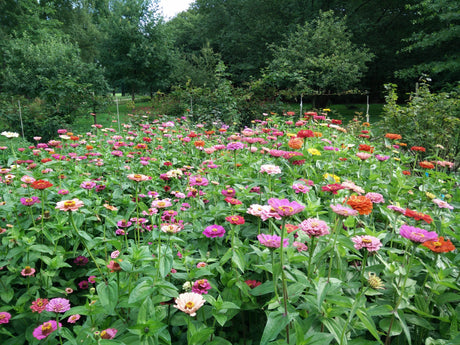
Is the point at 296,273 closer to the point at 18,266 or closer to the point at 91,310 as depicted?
the point at 91,310

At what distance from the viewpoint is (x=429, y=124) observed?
4.64 metres

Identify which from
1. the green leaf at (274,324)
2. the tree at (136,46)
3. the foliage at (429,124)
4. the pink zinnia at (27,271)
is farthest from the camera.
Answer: the tree at (136,46)

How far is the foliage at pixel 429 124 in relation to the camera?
4.46 meters

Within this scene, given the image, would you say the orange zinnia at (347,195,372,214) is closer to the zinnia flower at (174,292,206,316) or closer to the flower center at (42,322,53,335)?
the zinnia flower at (174,292,206,316)

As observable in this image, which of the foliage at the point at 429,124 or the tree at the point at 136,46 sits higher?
the tree at the point at 136,46

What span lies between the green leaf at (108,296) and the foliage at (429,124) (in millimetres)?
4771

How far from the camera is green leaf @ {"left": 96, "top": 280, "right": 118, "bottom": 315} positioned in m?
1.03

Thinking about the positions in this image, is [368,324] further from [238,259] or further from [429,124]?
[429,124]

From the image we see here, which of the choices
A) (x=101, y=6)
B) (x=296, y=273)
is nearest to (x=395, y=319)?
(x=296, y=273)

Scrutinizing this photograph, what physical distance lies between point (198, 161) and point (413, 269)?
9.16ft

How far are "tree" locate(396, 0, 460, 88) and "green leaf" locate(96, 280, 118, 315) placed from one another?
9288 mm

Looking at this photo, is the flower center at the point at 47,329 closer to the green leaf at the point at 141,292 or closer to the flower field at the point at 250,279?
the flower field at the point at 250,279

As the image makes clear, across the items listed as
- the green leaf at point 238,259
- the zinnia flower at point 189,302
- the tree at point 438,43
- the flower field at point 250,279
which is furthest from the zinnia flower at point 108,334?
the tree at point 438,43

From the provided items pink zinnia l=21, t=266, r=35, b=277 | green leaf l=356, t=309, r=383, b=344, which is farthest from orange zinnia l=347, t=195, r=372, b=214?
pink zinnia l=21, t=266, r=35, b=277
